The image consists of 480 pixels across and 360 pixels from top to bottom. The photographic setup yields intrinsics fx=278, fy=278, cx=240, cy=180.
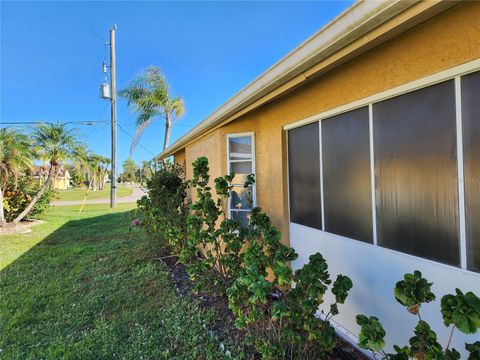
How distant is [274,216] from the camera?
4.54 m

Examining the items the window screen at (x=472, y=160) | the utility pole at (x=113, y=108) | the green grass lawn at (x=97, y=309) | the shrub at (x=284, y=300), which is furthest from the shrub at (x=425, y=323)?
the utility pole at (x=113, y=108)

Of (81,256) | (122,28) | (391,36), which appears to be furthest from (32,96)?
(391,36)

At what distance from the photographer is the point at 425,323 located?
1.68 metres

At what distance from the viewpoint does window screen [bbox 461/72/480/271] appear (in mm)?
1946

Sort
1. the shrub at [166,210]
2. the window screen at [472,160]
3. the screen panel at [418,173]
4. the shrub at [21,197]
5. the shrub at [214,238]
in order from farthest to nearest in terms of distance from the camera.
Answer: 1. the shrub at [21,197]
2. the shrub at [166,210]
3. the shrub at [214,238]
4. the screen panel at [418,173]
5. the window screen at [472,160]

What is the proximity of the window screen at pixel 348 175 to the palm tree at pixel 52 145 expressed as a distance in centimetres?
1147

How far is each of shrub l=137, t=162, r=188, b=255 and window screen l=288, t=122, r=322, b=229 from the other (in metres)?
2.49

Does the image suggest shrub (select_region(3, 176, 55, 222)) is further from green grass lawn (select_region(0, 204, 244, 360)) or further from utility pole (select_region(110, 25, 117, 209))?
green grass lawn (select_region(0, 204, 244, 360))

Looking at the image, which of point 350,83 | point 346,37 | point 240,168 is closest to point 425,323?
point 346,37

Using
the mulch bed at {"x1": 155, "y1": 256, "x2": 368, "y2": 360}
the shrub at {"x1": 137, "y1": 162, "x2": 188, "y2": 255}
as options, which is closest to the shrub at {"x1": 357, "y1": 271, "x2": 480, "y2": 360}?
the mulch bed at {"x1": 155, "y1": 256, "x2": 368, "y2": 360}

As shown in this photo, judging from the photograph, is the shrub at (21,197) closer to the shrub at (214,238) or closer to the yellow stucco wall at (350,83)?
the yellow stucco wall at (350,83)

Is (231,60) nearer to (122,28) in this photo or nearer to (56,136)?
(122,28)

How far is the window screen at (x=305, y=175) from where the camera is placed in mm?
3668

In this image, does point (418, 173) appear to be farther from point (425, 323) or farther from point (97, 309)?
point (97, 309)
